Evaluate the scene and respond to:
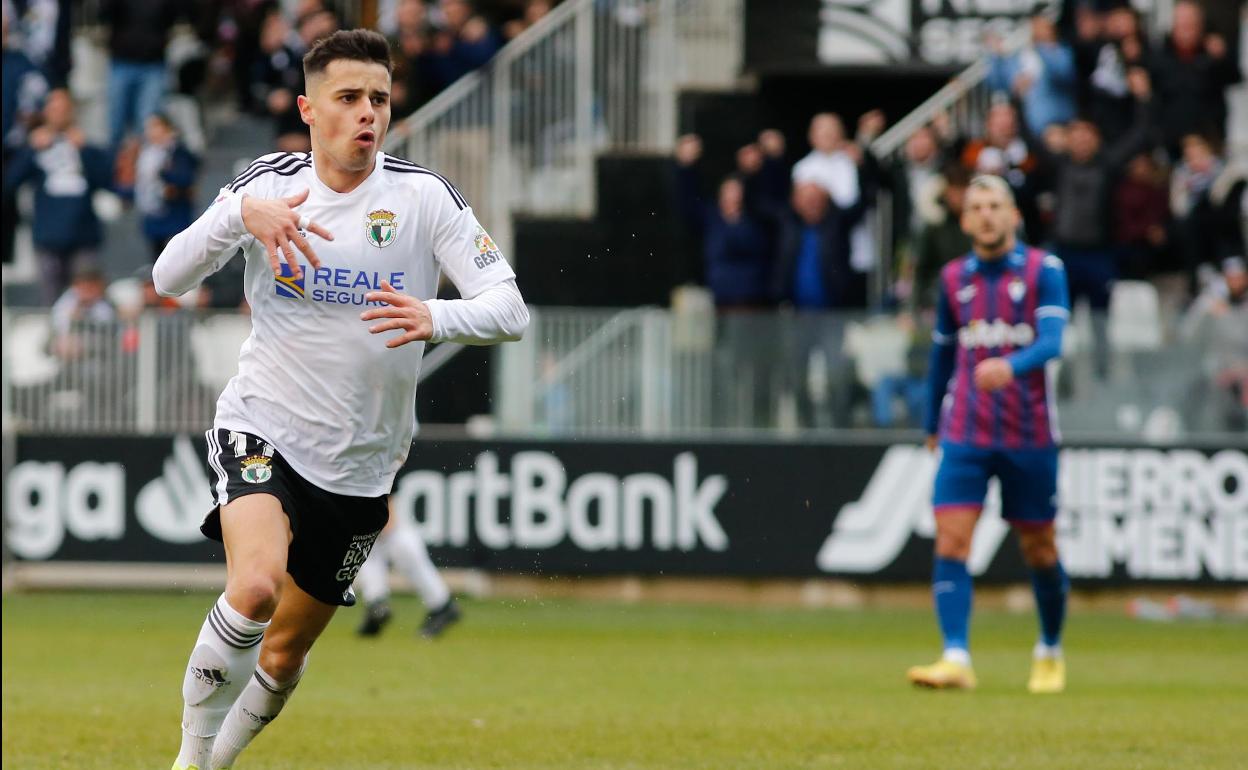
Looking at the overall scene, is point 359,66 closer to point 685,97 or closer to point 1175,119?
point 1175,119

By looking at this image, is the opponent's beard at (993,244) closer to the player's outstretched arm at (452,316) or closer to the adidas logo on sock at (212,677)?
the player's outstretched arm at (452,316)

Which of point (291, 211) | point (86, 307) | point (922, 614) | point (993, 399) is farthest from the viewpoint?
point (86, 307)

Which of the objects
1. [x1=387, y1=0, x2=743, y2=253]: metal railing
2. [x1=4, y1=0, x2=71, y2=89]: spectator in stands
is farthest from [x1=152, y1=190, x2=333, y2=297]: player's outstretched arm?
[x1=4, y1=0, x2=71, y2=89]: spectator in stands

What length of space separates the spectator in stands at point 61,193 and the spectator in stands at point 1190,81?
10.3 m

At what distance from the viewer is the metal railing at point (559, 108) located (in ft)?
69.3

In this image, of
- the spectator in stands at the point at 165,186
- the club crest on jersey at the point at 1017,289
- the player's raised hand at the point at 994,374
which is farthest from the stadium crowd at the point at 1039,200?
the player's raised hand at the point at 994,374

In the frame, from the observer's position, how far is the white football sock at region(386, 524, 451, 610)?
46.3 ft

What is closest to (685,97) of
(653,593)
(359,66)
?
(653,593)

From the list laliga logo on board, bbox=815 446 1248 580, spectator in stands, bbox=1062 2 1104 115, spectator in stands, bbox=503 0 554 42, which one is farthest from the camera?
spectator in stands, bbox=503 0 554 42

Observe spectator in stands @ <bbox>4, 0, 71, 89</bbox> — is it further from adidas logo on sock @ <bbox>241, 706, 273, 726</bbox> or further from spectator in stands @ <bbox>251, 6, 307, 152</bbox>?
adidas logo on sock @ <bbox>241, 706, 273, 726</bbox>

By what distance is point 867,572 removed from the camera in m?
17.2

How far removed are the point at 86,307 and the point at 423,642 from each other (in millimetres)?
6006

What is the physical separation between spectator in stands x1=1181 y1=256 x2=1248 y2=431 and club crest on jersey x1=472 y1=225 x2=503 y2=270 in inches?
437

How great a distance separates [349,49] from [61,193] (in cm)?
1442
